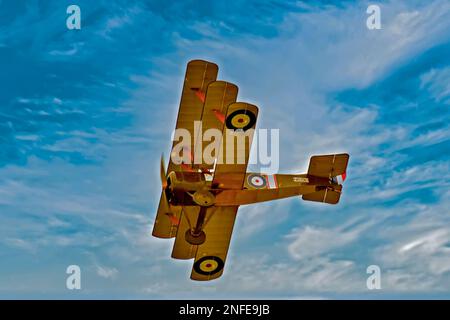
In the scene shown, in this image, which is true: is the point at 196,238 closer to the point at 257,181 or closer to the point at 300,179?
the point at 257,181

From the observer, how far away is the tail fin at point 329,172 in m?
27.9

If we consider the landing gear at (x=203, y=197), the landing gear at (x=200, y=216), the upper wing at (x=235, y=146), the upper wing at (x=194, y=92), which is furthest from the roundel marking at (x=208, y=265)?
the upper wing at (x=194, y=92)

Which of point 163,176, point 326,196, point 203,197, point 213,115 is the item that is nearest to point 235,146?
point 213,115

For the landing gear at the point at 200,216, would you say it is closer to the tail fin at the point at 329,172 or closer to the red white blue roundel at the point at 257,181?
the red white blue roundel at the point at 257,181

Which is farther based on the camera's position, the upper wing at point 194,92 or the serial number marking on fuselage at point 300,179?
the serial number marking on fuselage at point 300,179

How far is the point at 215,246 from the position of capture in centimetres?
2923

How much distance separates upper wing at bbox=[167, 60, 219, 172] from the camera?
26047 millimetres

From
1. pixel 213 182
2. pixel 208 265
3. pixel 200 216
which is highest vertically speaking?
pixel 213 182

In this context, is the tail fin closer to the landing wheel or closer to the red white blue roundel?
the red white blue roundel

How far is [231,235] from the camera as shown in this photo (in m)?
29.0

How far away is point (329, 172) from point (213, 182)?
5.06 meters
